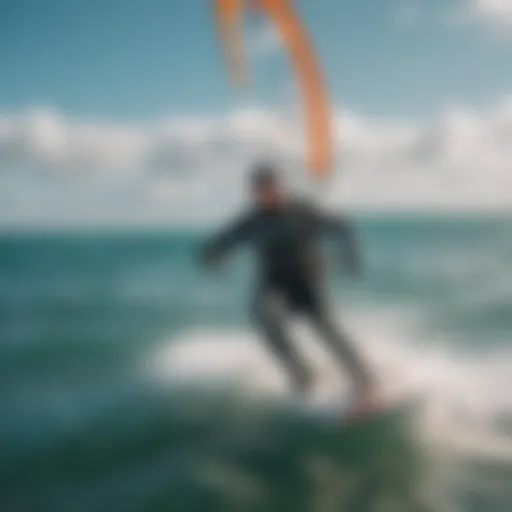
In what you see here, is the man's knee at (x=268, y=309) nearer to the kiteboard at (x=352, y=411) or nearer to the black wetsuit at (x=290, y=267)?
the black wetsuit at (x=290, y=267)

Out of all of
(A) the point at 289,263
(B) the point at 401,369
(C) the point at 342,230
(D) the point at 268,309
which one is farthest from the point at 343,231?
(B) the point at 401,369

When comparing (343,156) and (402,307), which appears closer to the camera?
(343,156)

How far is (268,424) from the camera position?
7.87 feet

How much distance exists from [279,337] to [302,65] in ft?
2.50

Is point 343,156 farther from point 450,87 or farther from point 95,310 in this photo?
point 95,310

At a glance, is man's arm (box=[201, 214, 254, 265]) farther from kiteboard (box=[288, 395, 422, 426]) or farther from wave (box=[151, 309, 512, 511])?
kiteboard (box=[288, 395, 422, 426])

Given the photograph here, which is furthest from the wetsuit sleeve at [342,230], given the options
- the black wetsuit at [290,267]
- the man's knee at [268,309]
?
the man's knee at [268,309]

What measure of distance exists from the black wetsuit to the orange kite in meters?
0.15

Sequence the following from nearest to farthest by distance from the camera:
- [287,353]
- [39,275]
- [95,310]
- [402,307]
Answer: [287,353] → [402,307] → [95,310] → [39,275]

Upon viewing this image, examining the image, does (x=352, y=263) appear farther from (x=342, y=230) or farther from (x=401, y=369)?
(x=401, y=369)

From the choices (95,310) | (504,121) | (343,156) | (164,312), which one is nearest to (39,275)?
(95,310)

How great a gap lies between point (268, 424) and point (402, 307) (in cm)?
53

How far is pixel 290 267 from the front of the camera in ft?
7.85

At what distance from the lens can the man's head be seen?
2336 mm
